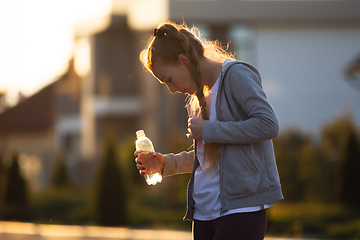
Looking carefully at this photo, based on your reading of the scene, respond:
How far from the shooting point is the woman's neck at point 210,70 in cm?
160

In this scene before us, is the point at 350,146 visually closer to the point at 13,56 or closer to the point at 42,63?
the point at 42,63

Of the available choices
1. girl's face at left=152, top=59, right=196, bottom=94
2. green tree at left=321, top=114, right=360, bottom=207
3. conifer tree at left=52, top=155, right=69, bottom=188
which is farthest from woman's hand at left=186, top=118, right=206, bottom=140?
conifer tree at left=52, top=155, right=69, bottom=188

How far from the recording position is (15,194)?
9.84 m

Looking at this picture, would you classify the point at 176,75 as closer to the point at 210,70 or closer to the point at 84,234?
the point at 210,70

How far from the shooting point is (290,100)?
16.5m

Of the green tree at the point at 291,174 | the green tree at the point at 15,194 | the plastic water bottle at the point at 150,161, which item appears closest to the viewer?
the plastic water bottle at the point at 150,161

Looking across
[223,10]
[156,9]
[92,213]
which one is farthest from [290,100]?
[92,213]

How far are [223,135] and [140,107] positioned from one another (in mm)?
15341

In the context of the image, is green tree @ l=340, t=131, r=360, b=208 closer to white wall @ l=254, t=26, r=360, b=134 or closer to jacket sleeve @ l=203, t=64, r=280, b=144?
jacket sleeve @ l=203, t=64, r=280, b=144

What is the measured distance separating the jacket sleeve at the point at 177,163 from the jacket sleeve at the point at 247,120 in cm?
39

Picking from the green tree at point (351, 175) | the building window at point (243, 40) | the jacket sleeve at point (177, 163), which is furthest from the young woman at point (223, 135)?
the building window at point (243, 40)

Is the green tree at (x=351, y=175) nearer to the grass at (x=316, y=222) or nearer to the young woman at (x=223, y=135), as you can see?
the grass at (x=316, y=222)

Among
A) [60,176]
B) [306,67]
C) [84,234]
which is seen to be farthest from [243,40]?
[84,234]

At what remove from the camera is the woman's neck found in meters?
1.60
